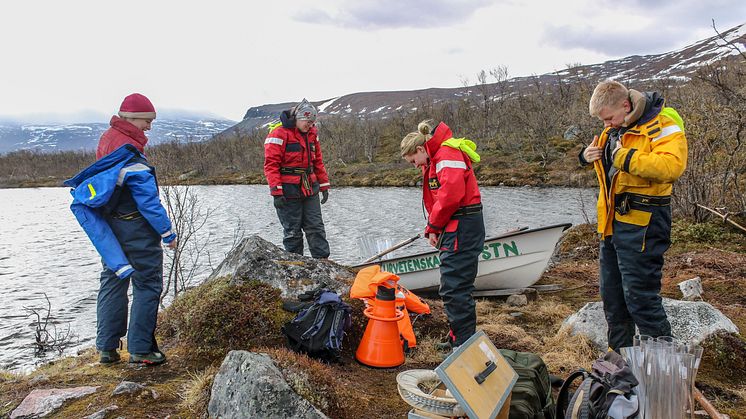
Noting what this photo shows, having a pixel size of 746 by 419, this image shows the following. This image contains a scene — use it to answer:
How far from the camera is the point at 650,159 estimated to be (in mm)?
3381

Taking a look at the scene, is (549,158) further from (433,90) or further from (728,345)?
(433,90)

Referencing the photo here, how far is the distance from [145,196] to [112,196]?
255 mm

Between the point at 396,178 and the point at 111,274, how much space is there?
1487 inches

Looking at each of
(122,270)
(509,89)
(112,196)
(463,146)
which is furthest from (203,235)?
(509,89)

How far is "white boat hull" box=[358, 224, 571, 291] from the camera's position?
705cm

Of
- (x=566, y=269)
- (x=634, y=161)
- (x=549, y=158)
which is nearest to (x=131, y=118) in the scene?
(x=634, y=161)

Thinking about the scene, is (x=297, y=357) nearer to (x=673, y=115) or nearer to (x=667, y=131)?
(x=667, y=131)

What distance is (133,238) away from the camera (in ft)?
13.2

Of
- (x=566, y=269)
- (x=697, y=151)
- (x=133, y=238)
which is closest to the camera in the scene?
(x=133, y=238)

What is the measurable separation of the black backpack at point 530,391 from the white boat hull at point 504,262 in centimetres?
373

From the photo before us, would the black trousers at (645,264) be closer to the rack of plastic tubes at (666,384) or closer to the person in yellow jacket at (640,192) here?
the person in yellow jacket at (640,192)

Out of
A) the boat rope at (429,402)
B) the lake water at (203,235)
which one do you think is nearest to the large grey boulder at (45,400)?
the boat rope at (429,402)

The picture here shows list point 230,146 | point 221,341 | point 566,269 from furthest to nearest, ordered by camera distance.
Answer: point 230,146
point 566,269
point 221,341

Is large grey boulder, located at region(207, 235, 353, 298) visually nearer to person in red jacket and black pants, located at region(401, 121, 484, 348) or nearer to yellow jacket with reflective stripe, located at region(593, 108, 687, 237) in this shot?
person in red jacket and black pants, located at region(401, 121, 484, 348)
